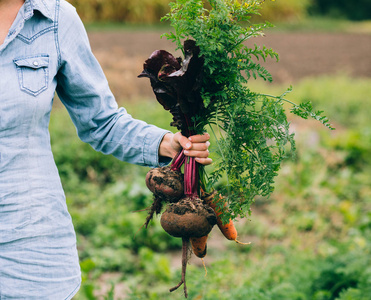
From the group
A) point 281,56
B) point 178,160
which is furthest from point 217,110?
point 281,56

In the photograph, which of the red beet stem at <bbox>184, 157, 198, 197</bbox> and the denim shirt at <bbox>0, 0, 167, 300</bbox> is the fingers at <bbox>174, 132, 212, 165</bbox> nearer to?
the red beet stem at <bbox>184, 157, 198, 197</bbox>

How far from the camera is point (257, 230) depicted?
4137mm

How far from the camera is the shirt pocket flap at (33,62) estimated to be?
1503 mm

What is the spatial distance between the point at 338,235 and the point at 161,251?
1554 mm

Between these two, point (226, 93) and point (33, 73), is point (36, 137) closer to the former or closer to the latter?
point (33, 73)

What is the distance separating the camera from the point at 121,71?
838cm

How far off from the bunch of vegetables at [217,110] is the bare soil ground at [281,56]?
18.6 ft

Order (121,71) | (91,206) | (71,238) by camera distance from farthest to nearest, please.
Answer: (121,71) < (91,206) < (71,238)

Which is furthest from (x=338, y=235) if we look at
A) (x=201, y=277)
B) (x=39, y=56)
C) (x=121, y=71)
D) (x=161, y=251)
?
(x=121, y=71)

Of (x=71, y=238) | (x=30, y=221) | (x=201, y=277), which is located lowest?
(x=201, y=277)

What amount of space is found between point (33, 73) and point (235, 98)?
711mm

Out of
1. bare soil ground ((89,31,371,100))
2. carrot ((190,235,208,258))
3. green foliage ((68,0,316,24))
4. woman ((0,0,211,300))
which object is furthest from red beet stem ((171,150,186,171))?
green foliage ((68,0,316,24))

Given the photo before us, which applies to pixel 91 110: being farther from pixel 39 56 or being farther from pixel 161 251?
pixel 161 251

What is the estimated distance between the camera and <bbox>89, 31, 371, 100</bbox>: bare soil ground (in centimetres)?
813
